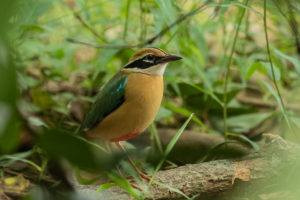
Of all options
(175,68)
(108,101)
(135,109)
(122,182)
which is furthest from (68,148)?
(175,68)

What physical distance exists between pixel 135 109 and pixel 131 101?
67mm

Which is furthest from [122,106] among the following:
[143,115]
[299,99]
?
[299,99]

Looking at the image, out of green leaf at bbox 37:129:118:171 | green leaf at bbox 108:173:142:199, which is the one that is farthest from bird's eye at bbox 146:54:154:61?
green leaf at bbox 37:129:118:171

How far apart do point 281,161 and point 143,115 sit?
0.99m

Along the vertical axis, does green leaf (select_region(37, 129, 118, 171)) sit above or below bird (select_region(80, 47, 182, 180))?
above

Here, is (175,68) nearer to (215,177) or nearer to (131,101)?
(131,101)

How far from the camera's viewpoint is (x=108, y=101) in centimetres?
291

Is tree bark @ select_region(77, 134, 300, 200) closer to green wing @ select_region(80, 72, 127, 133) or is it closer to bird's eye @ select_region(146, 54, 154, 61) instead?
green wing @ select_region(80, 72, 127, 133)

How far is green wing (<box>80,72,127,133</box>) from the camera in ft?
9.34

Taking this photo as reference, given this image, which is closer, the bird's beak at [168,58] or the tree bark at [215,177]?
the tree bark at [215,177]

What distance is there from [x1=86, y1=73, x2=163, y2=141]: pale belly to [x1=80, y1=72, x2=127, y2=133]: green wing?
0.16 ft

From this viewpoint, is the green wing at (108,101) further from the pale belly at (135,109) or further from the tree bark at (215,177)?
the tree bark at (215,177)

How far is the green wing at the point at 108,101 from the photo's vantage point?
285cm

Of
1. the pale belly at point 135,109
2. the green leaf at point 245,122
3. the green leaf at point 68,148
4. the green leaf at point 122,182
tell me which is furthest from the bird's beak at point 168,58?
the green leaf at point 68,148
